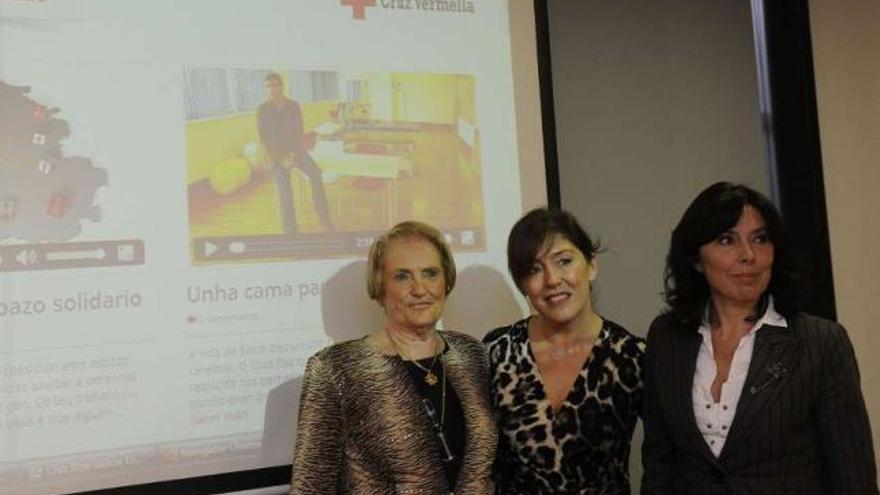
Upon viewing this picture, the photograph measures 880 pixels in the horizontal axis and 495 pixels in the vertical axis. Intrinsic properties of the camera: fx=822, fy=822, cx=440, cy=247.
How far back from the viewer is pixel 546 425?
1.83 meters

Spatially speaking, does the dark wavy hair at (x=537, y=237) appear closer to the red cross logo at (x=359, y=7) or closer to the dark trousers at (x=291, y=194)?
the dark trousers at (x=291, y=194)

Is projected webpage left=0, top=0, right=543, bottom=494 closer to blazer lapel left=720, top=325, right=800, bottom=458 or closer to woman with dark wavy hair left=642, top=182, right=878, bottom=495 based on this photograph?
woman with dark wavy hair left=642, top=182, right=878, bottom=495

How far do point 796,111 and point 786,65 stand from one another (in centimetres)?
19

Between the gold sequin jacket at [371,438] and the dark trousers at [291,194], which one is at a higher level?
the dark trousers at [291,194]

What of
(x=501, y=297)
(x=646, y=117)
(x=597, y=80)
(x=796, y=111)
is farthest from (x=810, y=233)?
(x=501, y=297)

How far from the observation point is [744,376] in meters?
1.66

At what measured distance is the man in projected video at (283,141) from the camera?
2295 mm

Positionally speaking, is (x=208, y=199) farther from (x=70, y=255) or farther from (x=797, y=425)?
(x=797, y=425)

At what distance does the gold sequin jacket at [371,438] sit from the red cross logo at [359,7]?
105 centimetres

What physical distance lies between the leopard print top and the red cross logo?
1.09 meters

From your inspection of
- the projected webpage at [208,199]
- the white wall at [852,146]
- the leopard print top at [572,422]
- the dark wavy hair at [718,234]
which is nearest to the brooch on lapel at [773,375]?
the dark wavy hair at [718,234]

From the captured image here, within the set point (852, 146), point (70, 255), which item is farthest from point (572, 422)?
point (852, 146)

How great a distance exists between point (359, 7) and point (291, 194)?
1.95 ft

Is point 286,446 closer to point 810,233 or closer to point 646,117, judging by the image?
point 646,117
